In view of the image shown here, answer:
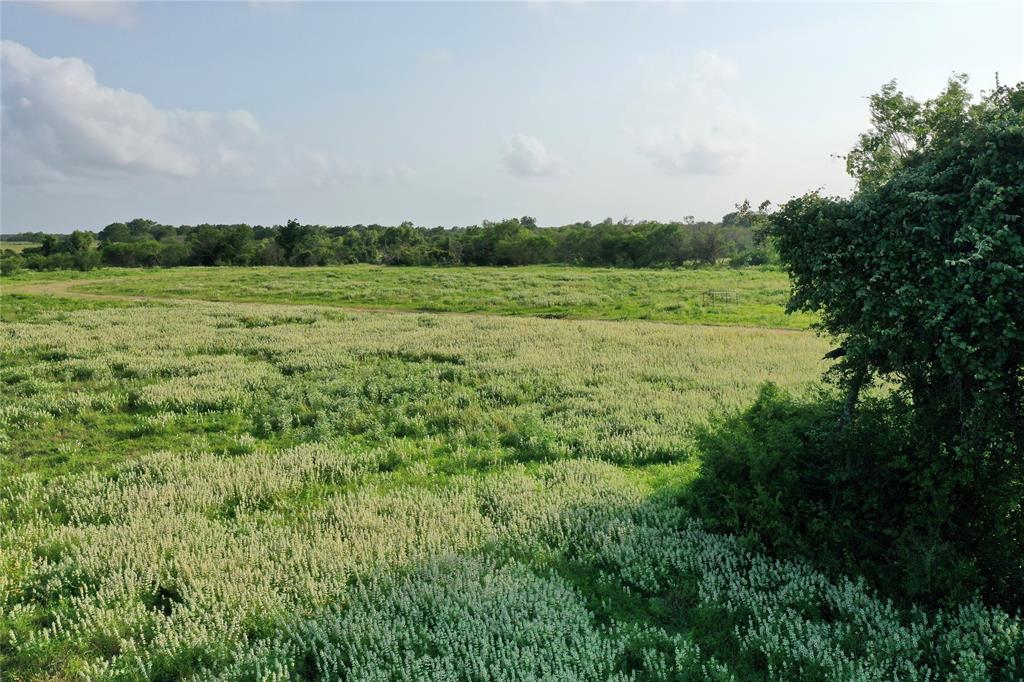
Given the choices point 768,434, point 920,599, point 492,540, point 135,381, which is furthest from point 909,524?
point 135,381

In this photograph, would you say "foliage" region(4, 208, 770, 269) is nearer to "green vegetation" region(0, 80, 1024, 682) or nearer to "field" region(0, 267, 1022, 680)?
"field" region(0, 267, 1022, 680)

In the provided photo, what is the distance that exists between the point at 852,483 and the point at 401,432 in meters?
8.91

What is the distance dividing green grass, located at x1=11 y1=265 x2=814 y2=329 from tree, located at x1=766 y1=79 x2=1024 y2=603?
21592 mm

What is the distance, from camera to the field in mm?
5980

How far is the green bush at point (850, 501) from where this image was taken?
A: 21.6 feet

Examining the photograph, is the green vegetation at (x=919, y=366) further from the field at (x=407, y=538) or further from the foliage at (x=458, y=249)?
the foliage at (x=458, y=249)

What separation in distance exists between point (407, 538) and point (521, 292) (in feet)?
122

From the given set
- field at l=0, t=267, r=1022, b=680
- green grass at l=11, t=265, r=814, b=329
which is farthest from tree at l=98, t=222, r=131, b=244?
field at l=0, t=267, r=1022, b=680

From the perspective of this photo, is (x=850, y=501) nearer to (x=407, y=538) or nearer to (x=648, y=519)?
(x=648, y=519)

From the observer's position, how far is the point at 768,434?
867 cm

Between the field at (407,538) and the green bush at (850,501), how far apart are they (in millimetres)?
337

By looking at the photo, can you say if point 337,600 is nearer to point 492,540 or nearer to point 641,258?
point 492,540

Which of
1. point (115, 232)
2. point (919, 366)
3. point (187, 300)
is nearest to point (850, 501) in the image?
point (919, 366)

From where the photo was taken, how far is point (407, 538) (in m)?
8.17
